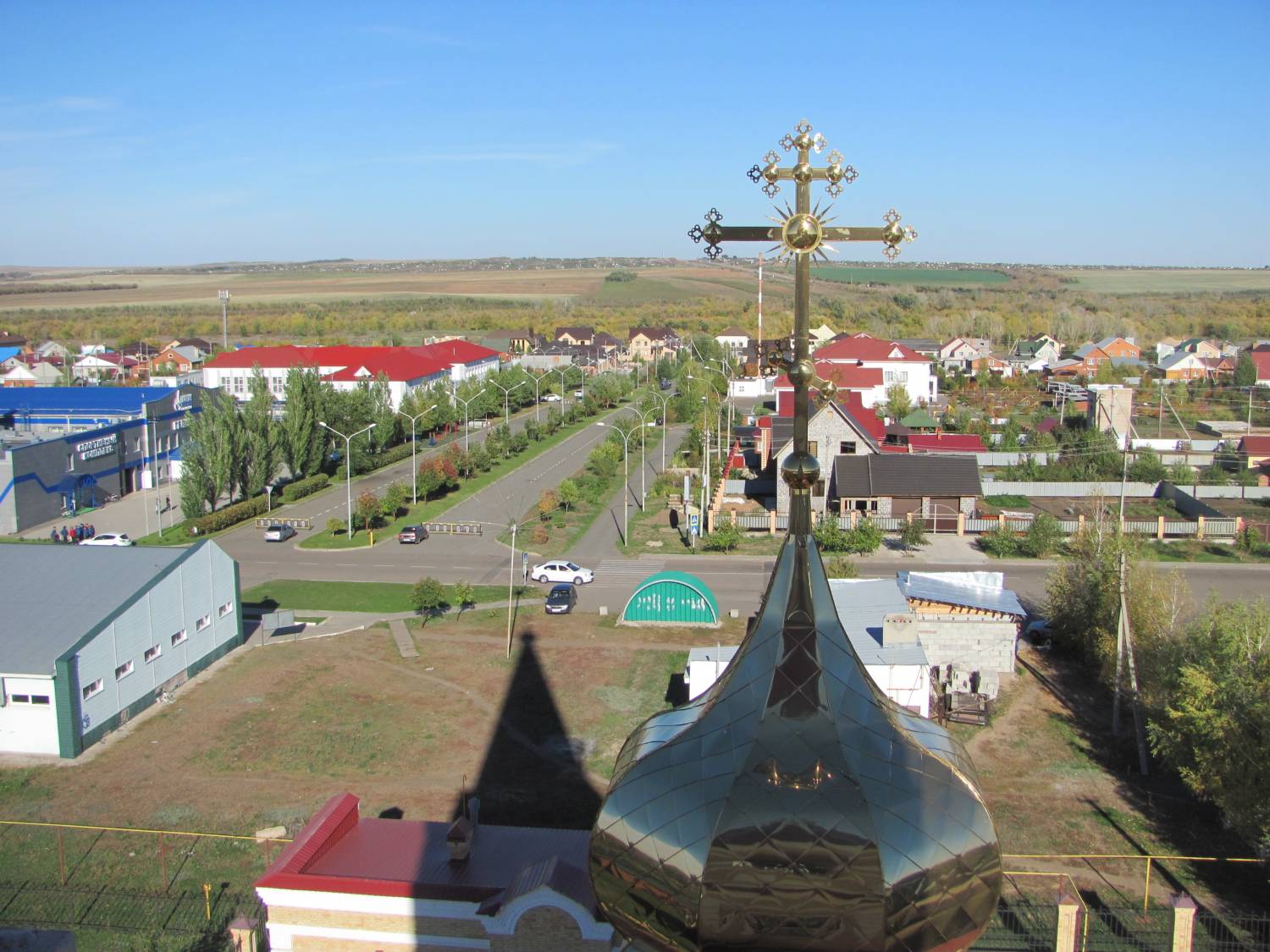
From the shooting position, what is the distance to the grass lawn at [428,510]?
4228 centimetres

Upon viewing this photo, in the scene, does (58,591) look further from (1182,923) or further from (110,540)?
(1182,923)

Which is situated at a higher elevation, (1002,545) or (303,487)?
(1002,545)

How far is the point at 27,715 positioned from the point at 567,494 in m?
26.6

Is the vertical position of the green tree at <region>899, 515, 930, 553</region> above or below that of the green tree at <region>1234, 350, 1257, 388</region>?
below

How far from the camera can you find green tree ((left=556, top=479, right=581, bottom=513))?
47.6 m

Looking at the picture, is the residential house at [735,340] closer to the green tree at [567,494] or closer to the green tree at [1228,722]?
the green tree at [567,494]

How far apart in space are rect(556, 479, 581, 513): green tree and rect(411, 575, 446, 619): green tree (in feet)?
50.1

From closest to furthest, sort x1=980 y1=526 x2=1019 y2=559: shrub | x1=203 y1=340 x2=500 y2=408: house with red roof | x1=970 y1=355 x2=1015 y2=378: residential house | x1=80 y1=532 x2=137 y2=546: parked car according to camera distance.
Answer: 1. x1=980 y1=526 x2=1019 y2=559: shrub
2. x1=80 y1=532 x2=137 y2=546: parked car
3. x1=203 y1=340 x2=500 y2=408: house with red roof
4. x1=970 y1=355 x2=1015 y2=378: residential house

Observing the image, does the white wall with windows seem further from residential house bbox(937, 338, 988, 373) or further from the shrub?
residential house bbox(937, 338, 988, 373)

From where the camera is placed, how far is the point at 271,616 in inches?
1241

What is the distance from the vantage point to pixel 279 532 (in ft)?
140

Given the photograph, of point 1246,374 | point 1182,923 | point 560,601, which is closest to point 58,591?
point 560,601

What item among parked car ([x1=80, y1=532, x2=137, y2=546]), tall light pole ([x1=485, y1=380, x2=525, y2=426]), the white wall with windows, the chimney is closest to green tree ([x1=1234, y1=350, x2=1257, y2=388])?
tall light pole ([x1=485, y1=380, x2=525, y2=426])

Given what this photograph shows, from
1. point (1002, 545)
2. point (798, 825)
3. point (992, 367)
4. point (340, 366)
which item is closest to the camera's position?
point (798, 825)
